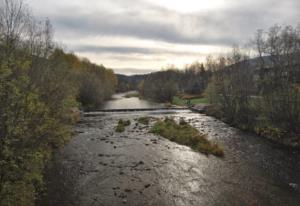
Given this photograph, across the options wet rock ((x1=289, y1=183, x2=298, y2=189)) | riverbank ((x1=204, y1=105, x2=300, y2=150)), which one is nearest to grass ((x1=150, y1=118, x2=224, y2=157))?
wet rock ((x1=289, y1=183, x2=298, y2=189))

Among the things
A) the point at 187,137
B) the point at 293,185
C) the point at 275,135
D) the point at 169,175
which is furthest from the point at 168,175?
the point at 275,135

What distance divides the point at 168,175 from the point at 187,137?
9.74 metres

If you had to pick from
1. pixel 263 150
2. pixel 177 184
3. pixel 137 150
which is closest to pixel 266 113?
pixel 263 150

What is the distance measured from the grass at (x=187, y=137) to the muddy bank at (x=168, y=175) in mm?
956

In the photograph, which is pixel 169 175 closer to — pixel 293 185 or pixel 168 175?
pixel 168 175

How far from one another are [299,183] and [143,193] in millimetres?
8588

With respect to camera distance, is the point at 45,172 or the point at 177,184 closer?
the point at 177,184

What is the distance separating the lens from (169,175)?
1497 cm

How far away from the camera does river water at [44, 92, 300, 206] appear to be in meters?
11.9

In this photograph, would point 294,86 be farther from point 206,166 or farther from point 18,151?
point 18,151

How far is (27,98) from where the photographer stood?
8.21m

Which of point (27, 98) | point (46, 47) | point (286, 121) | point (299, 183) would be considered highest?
point (46, 47)

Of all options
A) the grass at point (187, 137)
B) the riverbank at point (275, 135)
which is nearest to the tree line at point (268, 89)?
the riverbank at point (275, 135)

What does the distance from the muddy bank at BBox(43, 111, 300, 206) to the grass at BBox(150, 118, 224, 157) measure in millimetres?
956
